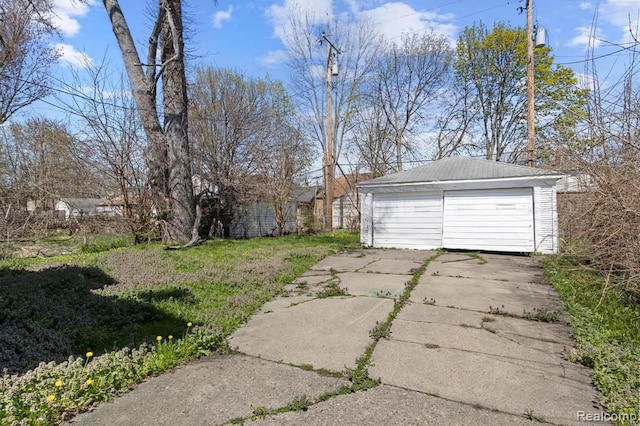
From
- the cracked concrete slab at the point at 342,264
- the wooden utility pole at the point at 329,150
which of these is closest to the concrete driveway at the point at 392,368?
the cracked concrete slab at the point at 342,264

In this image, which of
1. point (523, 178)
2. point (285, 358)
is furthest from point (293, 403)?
point (523, 178)

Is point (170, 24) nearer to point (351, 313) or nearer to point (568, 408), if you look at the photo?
point (351, 313)

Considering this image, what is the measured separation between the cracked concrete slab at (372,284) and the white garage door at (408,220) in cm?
413

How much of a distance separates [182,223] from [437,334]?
27.5 ft

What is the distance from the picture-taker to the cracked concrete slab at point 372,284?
5.09 metres

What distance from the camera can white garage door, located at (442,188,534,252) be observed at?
28.9ft

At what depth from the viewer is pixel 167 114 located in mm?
10117

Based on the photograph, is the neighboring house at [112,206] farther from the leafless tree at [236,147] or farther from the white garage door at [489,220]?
the white garage door at [489,220]

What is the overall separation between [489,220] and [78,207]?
37.7 feet

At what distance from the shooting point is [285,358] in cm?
306

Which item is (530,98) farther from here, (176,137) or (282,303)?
(176,137)

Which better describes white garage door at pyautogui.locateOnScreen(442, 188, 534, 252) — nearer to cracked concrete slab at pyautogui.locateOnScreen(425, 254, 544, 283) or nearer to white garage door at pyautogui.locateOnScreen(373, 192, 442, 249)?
white garage door at pyautogui.locateOnScreen(373, 192, 442, 249)

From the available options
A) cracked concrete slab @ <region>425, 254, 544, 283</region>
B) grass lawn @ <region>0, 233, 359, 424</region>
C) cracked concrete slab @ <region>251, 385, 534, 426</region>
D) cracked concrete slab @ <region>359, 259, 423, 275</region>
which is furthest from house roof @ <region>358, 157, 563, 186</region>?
cracked concrete slab @ <region>251, 385, 534, 426</region>

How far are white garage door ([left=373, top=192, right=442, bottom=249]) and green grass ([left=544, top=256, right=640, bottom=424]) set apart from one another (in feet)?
14.3
